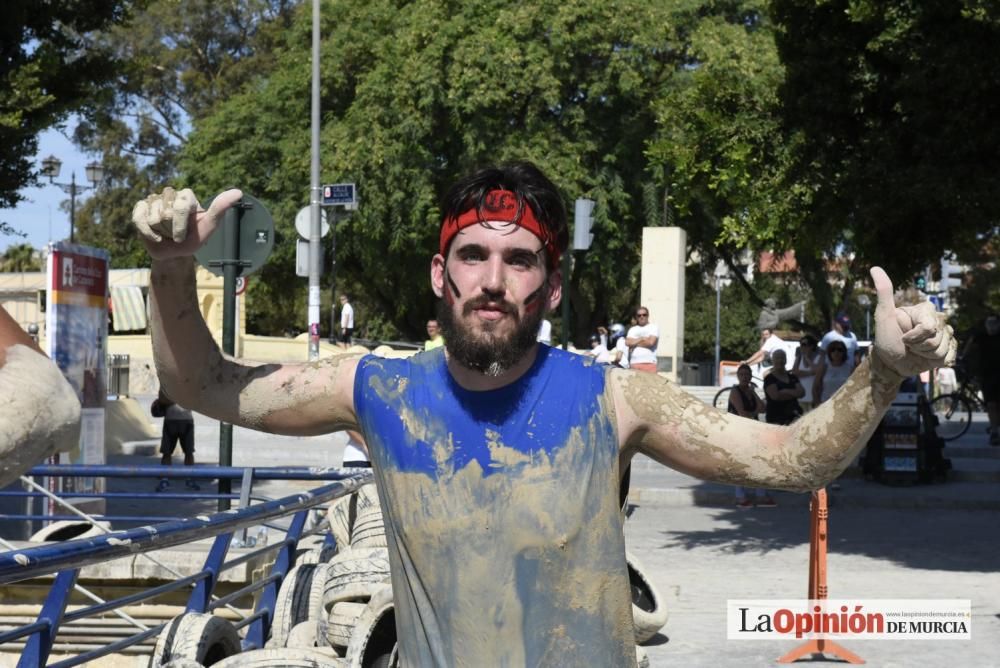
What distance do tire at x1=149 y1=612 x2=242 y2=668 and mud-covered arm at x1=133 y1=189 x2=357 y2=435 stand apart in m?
2.48

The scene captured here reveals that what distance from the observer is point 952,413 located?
23.0 metres

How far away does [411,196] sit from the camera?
36.0 meters

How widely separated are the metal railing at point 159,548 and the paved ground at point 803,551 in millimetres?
2241

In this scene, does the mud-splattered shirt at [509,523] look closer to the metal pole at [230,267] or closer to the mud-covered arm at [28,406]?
the mud-covered arm at [28,406]

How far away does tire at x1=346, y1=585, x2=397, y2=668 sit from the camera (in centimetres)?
543

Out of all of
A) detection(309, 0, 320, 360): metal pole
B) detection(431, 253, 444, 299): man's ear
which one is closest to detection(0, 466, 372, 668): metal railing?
detection(431, 253, 444, 299): man's ear

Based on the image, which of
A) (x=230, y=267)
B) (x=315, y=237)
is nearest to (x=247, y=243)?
(x=230, y=267)

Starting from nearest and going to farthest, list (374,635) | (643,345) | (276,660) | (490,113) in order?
1. (276,660)
2. (374,635)
3. (643,345)
4. (490,113)

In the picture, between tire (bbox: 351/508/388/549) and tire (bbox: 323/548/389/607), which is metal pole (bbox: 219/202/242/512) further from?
tire (bbox: 323/548/389/607)

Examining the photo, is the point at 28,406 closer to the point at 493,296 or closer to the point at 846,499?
the point at 493,296

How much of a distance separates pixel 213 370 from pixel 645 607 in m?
5.77

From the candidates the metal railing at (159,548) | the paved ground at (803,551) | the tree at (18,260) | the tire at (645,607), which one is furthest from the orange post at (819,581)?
the tree at (18,260)

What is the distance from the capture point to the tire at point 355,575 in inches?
250

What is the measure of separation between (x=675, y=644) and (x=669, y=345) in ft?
67.4
